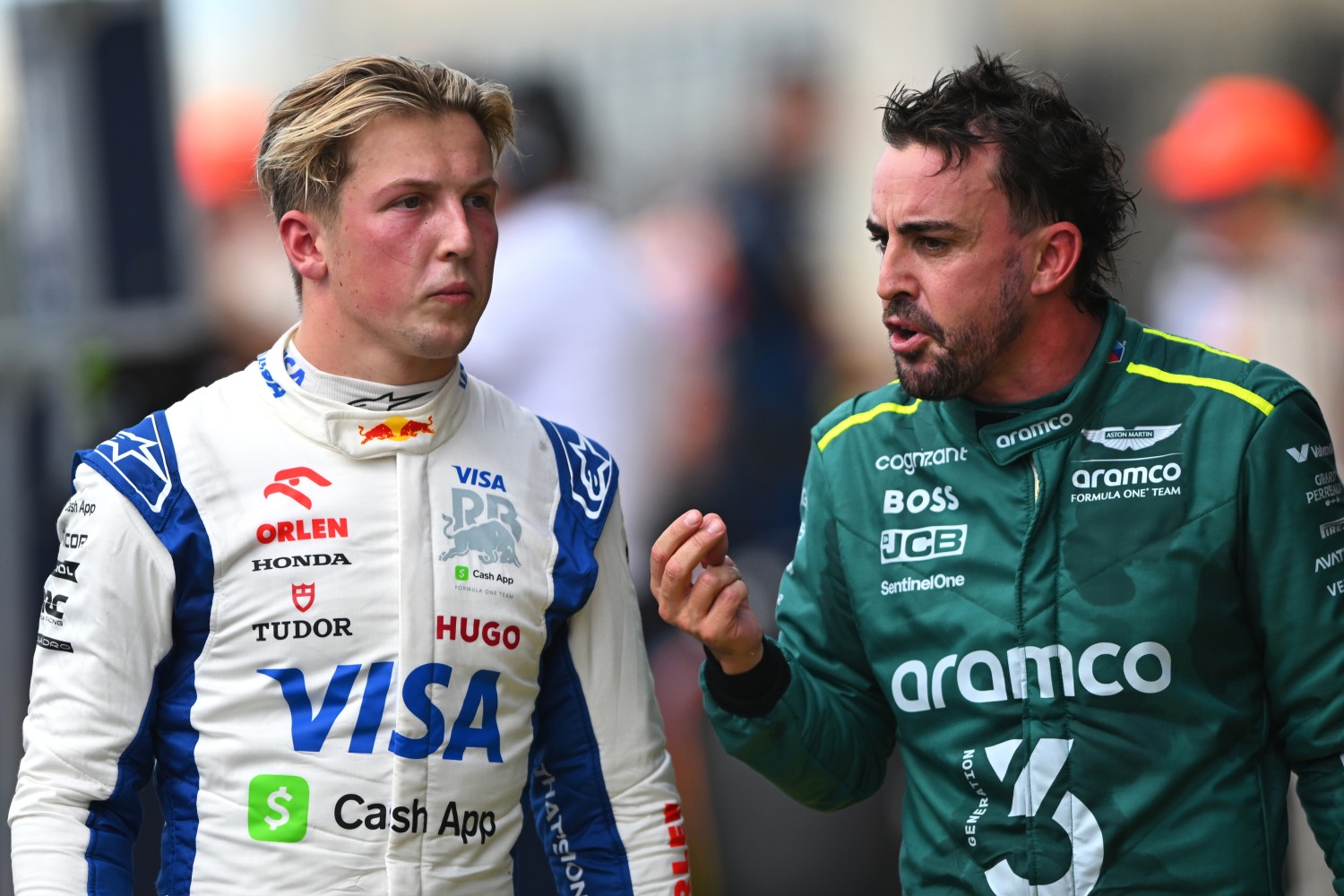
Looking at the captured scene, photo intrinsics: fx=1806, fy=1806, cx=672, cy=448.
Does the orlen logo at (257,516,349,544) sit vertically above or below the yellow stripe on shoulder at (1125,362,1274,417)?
below

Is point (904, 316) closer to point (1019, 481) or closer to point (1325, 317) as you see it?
point (1019, 481)

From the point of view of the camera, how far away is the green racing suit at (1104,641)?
2656 millimetres

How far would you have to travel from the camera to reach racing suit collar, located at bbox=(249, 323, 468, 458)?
2.65 m

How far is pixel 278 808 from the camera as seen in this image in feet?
8.23

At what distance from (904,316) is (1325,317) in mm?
2758

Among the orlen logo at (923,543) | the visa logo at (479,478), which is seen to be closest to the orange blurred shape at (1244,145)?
the orlen logo at (923,543)

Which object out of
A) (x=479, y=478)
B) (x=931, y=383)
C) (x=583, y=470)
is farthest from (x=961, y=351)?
(x=479, y=478)

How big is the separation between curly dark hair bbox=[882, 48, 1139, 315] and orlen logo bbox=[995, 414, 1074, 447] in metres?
0.23

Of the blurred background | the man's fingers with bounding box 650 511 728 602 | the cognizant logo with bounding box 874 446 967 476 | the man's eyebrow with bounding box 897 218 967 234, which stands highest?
the blurred background

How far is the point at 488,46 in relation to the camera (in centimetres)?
698

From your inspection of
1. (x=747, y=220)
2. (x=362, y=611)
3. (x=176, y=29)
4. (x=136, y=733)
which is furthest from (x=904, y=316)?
(x=176, y=29)

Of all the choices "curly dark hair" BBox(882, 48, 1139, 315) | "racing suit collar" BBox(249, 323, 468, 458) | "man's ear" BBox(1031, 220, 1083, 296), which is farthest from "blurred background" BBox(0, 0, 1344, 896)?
"racing suit collar" BBox(249, 323, 468, 458)

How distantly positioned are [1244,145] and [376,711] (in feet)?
13.2

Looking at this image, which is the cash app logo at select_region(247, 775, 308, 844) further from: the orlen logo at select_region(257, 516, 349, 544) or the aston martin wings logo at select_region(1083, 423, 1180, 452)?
the aston martin wings logo at select_region(1083, 423, 1180, 452)
